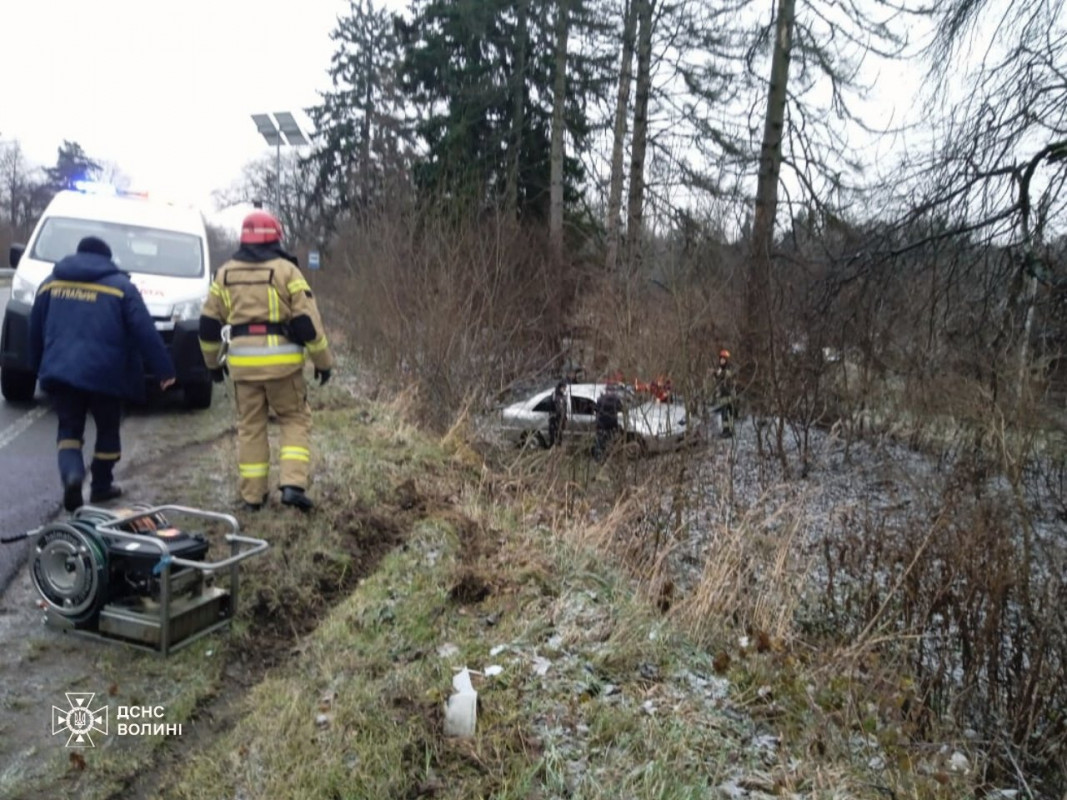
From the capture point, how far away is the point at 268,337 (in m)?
5.15

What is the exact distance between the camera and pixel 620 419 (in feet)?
26.1

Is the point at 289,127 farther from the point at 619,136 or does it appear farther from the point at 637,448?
the point at 637,448

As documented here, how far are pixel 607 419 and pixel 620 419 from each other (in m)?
0.17

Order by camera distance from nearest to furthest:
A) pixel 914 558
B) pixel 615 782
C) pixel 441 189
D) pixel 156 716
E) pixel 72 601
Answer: pixel 615 782, pixel 156 716, pixel 72 601, pixel 914 558, pixel 441 189

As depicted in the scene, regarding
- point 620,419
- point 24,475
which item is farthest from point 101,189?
point 620,419

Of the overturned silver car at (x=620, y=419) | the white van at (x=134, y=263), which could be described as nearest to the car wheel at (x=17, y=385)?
the white van at (x=134, y=263)

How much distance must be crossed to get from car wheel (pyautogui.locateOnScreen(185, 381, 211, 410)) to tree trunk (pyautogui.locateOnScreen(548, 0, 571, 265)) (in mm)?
11659

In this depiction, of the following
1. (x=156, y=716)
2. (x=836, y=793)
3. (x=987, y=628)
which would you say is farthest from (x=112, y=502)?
(x=987, y=628)

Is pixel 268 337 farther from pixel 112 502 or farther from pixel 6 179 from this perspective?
pixel 6 179

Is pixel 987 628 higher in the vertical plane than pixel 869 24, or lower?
lower

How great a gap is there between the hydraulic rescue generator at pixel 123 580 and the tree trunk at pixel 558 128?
53.2 feet

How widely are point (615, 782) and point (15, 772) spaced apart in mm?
2138

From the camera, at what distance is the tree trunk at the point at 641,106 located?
55.4ft
